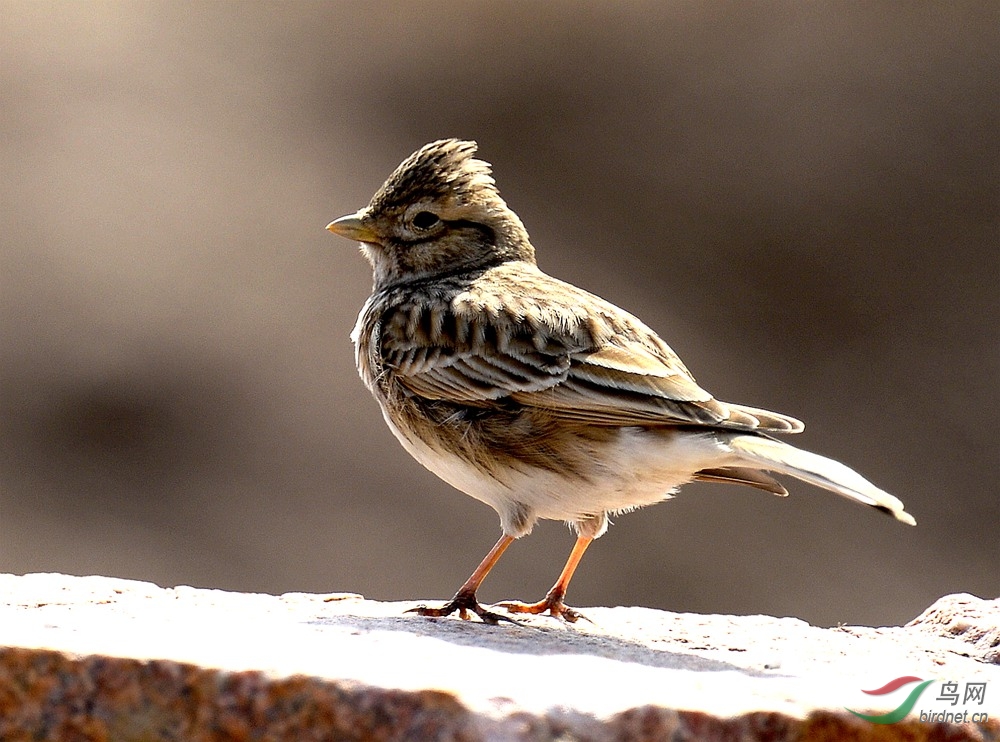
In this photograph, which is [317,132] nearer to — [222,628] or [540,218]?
[540,218]

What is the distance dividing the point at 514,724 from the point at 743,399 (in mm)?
10613

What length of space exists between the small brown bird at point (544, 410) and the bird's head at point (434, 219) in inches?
1.1

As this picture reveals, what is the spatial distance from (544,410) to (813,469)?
3.76 feet

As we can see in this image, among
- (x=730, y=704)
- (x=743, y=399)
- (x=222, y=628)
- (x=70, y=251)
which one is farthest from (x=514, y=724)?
(x=70, y=251)

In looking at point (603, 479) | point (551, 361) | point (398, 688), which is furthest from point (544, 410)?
point (398, 688)

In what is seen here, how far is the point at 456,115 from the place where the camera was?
1636 cm

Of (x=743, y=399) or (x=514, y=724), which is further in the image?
(x=743, y=399)

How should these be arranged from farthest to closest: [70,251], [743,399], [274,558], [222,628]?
[70,251], [743,399], [274,558], [222,628]

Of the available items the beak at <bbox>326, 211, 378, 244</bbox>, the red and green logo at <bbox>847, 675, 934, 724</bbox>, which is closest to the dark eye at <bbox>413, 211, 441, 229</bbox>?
the beak at <bbox>326, 211, 378, 244</bbox>

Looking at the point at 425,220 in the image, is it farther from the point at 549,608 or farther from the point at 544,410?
the point at 549,608

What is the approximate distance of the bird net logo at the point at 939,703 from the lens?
4.14 metres

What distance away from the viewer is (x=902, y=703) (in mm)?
4215

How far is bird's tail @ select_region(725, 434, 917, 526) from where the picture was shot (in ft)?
15.5

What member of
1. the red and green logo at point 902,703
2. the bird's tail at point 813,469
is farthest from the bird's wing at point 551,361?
the red and green logo at point 902,703
